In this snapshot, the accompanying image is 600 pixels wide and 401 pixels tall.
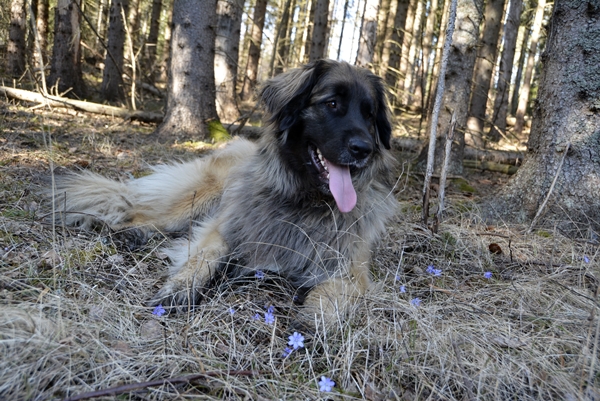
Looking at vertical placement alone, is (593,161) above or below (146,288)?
above

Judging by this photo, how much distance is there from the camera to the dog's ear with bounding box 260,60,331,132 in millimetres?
2756

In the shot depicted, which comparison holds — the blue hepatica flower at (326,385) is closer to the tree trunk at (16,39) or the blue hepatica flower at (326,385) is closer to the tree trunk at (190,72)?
the tree trunk at (190,72)

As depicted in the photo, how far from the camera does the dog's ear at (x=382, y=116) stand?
10.1ft

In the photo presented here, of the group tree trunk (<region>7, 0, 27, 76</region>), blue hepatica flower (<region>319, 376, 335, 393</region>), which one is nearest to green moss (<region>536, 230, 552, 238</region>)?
blue hepatica flower (<region>319, 376, 335, 393</region>)

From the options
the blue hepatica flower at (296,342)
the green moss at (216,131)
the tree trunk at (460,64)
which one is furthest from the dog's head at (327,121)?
the green moss at (216,131)

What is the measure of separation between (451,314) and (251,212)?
1359 mm

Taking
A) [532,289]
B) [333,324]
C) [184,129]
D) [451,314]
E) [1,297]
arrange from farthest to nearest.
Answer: [184,129], [532,289], [451,314], [333,324], [1,297]

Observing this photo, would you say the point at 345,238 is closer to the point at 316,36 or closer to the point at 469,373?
the point at 469,373

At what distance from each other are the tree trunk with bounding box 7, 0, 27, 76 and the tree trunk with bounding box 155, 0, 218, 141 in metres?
6.47

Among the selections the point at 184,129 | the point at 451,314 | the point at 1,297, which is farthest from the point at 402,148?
the point at 1,297

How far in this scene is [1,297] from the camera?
1817 mm

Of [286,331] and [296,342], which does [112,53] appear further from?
[296,342]

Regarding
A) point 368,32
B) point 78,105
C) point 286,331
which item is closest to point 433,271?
point 286,331

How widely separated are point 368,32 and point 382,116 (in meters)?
3.94
